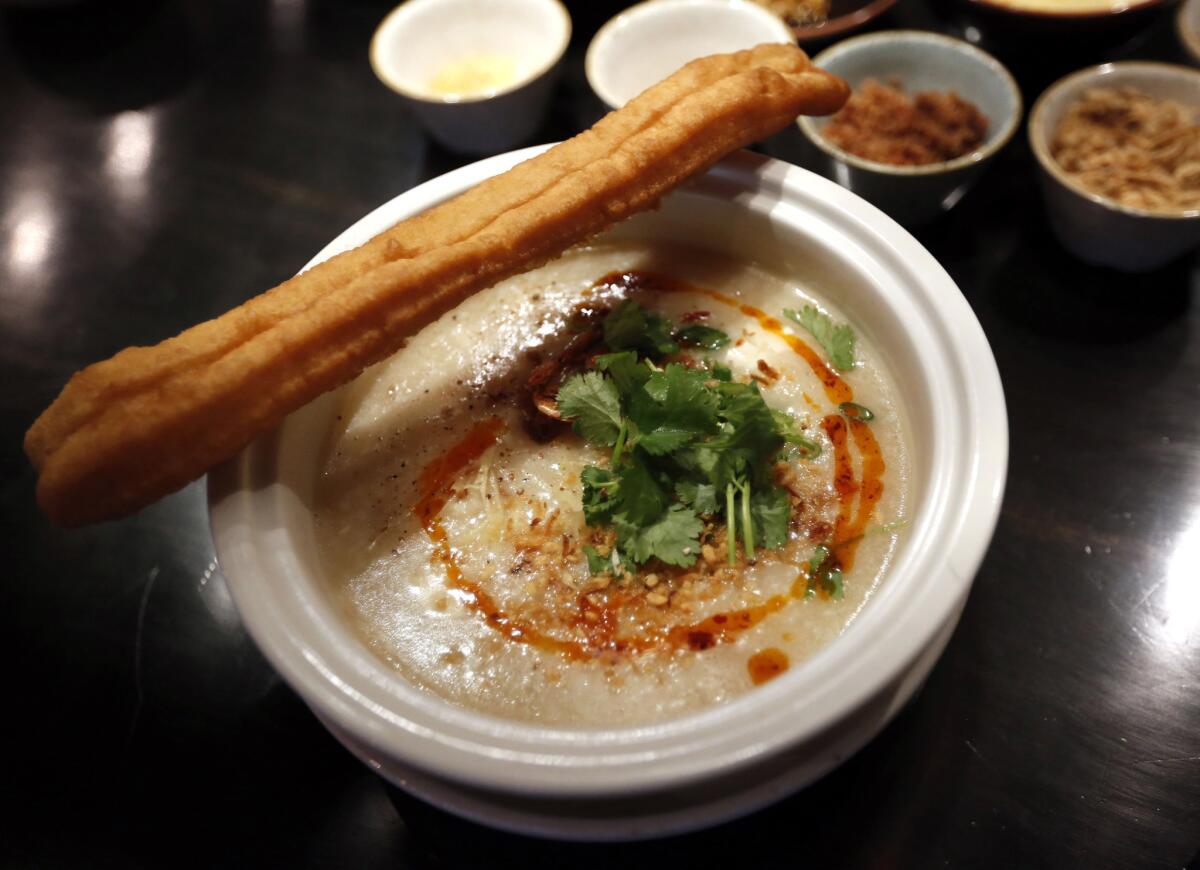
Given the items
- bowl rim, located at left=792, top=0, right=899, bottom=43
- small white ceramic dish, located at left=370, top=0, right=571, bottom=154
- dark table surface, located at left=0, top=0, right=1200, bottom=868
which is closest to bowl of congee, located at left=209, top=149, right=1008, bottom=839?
dark table surface, located at left=0, top=0, right=1200, bottom=868

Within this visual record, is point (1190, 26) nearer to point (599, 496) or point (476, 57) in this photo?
point (476, 57)

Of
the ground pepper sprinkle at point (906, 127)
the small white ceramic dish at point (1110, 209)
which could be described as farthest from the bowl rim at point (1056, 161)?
the ground pepper sprinkle at point (906, 127)

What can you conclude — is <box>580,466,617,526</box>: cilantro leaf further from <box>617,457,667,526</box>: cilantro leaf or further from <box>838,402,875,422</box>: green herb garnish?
<box>838,402,875,422</box>: green herb garnish

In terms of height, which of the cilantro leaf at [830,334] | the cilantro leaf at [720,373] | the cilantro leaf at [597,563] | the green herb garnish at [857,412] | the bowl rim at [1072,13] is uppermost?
the bowl rim at [1072,13]

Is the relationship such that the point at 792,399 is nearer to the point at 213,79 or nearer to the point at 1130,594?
the point at 1130,594

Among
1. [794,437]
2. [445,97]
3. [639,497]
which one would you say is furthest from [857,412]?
[445,97]

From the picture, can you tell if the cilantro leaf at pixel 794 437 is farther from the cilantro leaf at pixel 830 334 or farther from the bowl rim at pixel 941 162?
the bowl rim at pixel 941 162
